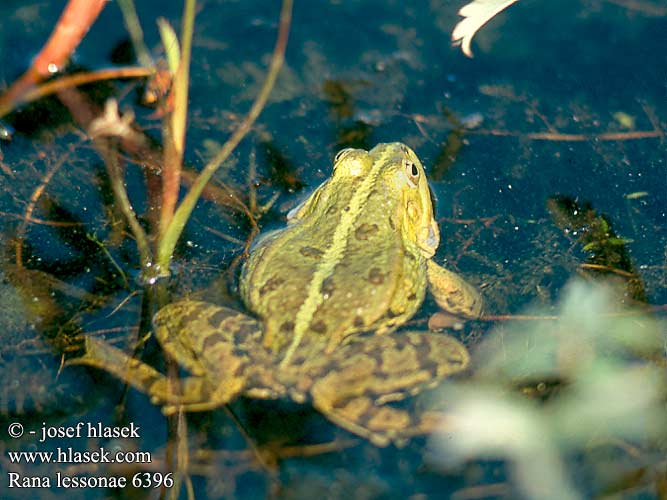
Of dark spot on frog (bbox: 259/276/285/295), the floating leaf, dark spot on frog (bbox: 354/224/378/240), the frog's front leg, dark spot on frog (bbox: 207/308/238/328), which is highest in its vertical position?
the floating leaf

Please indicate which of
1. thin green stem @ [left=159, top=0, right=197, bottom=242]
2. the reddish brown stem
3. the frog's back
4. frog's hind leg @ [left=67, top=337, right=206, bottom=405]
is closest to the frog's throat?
the frog's back

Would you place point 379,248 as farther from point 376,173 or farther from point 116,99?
point 116,99

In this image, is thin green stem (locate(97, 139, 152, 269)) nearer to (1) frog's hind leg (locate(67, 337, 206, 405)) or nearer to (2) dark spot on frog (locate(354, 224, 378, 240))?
(1) frog's hind leg (locate(67, 337, 206, 405))

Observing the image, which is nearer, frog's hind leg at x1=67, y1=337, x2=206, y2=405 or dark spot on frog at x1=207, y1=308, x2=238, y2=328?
frog's hind leg at x1=67, y1=337, x2=206, y2=405

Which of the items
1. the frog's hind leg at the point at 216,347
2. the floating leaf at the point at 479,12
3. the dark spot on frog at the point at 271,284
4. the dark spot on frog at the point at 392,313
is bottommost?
the dark spot on frog at the point at 392,313

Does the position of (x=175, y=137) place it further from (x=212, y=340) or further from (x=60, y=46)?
(x=60, y=46)

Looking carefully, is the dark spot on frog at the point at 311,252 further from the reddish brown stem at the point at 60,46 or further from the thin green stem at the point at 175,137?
the reddish brown stem at the point at 60,46

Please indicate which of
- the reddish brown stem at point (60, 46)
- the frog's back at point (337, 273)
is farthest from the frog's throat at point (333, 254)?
the reddish brown stem at point (60, 46)
